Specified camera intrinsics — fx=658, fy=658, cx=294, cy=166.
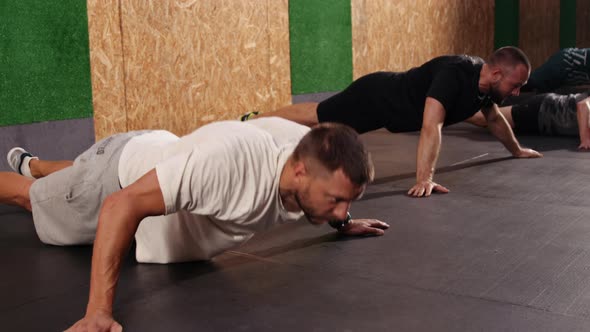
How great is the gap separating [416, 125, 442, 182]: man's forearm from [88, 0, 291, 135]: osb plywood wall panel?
2.36 meters

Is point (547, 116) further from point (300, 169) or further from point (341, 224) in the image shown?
point (300, 169)

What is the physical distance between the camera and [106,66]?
488cm

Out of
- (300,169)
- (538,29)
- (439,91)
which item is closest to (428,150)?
(439,91)

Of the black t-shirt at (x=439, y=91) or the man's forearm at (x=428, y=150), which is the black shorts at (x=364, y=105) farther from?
the man's forearm at (x=428, y=150)

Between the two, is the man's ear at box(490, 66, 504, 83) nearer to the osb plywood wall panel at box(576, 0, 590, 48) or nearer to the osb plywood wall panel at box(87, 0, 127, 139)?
the osb plywood wall panel at box(87, 0, 127, 139)

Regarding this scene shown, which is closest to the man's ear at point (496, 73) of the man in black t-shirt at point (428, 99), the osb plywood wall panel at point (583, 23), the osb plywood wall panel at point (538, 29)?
the man in black t-shirt at point (428, 99)

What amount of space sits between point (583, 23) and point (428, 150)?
24.5 ft

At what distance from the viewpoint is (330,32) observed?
22.8ft

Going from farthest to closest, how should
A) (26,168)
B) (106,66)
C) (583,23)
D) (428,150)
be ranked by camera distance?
(583,23)
(106,66)
(428,150)
(26,168)

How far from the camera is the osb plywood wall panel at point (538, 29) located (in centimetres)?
1012

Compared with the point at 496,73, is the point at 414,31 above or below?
above

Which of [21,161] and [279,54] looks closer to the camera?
[21,161]

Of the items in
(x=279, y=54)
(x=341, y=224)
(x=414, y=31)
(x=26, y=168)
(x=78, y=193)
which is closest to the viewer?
(x=78, y=193)

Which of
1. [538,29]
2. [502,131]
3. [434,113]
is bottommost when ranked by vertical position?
[502,131]
